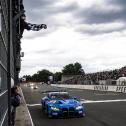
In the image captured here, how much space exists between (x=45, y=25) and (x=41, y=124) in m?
23.1

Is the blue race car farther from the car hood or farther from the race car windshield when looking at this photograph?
the race car windshield

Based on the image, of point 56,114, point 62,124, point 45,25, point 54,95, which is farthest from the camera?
point 45,25

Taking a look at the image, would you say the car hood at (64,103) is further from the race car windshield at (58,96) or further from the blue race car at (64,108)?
the race car windshield at (58,96)

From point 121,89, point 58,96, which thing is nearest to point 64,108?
point 58,96

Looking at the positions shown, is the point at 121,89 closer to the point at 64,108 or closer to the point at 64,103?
the point at 64,103

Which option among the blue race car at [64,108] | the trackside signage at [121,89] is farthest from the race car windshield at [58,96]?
the trackside signage at [121,89]

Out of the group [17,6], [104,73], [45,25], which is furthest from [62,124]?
[104,73]

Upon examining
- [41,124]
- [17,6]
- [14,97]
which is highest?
[17,6]

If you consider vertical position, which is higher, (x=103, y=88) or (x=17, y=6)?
(x=17, y=6)

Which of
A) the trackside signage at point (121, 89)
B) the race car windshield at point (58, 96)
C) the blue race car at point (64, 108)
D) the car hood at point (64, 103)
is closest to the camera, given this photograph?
the blue race car at point (64, 108)

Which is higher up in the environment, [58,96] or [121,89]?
[121,89]

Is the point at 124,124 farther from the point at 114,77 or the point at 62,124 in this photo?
the point at 114,77

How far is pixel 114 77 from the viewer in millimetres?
67500

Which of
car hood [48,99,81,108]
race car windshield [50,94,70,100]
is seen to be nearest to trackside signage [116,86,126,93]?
race car windshield [50,94,70,100]
